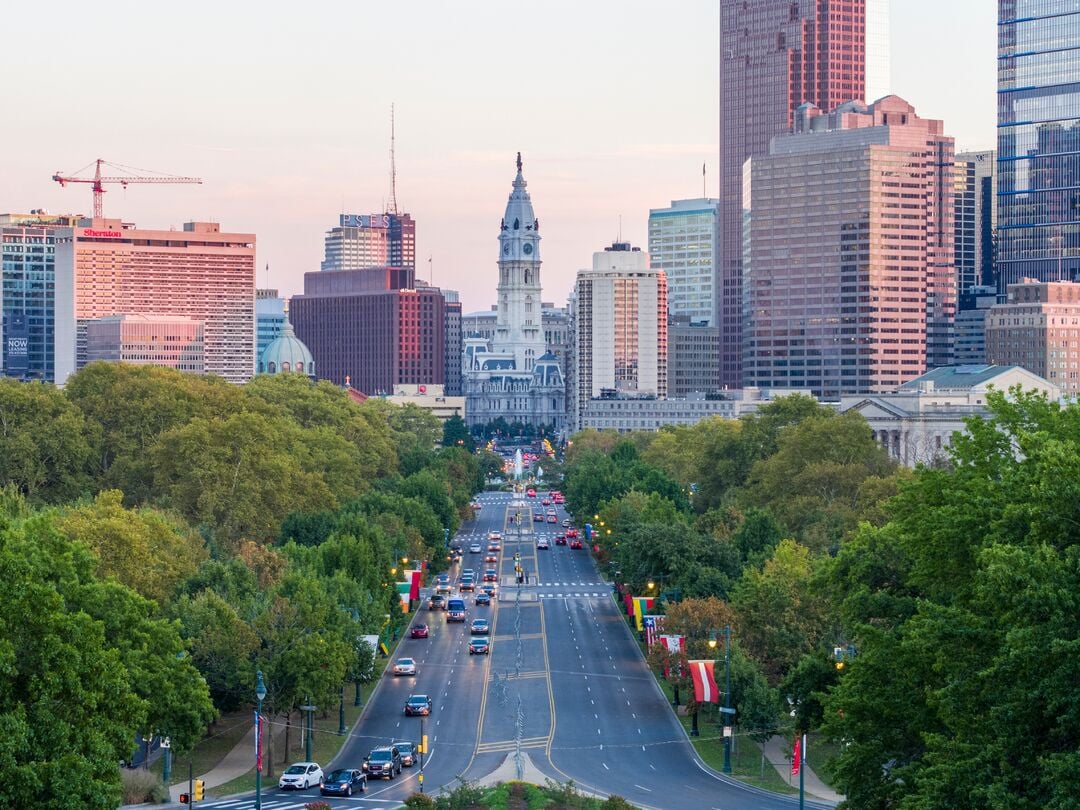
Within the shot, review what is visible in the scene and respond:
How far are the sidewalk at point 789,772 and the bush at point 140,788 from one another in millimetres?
24769

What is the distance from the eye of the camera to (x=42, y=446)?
558 ft

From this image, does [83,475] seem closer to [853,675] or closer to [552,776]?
[552,776]

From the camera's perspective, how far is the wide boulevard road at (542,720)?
83.9 meters

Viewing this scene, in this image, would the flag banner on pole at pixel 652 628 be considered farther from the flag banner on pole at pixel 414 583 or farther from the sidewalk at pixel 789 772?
the flag banner on pole at pixel 414 583

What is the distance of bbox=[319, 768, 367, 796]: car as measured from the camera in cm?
8200

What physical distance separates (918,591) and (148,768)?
107 feet

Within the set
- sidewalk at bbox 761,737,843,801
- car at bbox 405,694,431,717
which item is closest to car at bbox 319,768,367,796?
car at bbox 405,694,431,717

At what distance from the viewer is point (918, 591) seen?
73.7 metres

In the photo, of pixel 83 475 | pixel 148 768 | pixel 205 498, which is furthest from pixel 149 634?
pixel 83 475

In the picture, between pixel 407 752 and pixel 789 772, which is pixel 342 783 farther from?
pixel 789 772

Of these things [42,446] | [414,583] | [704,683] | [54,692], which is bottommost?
[414,583]

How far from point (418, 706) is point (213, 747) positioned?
12263mm

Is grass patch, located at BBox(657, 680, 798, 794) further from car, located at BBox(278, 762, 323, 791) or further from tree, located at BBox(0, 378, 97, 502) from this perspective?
tree, located at BBox(0, 378, 97, 502)

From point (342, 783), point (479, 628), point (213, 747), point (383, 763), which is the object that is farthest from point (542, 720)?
point (479, 628)
